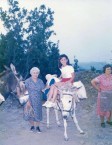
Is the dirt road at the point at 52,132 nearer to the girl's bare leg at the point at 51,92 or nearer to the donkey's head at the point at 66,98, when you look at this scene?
the donkey's head at the point at 66,98

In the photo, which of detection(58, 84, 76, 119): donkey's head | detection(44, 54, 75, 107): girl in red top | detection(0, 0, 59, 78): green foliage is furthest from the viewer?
detection(0, 0, 59, 78): green foliage

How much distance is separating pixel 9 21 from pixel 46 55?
2.00 m

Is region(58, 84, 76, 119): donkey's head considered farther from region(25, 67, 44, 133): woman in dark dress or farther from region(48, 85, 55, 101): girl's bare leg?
region(25, 67, 44, 133): woman in dark dress

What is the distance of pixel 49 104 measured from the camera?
8.38m

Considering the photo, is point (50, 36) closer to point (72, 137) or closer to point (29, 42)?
point (29, 42)

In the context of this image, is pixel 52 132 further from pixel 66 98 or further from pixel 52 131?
pixel 66 98

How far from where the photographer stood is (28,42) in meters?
13.2

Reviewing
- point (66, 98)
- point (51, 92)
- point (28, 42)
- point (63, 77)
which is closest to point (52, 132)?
point (51, 92)

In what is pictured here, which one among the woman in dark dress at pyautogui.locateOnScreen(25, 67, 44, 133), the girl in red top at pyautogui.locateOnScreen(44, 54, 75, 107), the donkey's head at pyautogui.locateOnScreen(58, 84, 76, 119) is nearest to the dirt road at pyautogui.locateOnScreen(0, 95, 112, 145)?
the woman in dark dress at pyautogui.locateOnScreen(25, 67, 44, 133)

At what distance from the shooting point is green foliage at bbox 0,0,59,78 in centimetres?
1295

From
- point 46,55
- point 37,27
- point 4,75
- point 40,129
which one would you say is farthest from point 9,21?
point 40,129

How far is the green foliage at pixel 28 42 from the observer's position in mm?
12945

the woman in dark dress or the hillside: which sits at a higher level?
the woman in dark dress

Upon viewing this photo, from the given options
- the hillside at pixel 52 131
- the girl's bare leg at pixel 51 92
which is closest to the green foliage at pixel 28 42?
the hillside at pixel 52 131
